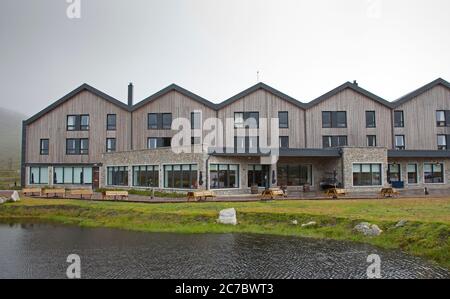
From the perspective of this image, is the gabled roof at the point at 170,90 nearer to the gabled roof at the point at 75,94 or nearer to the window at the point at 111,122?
the gabled roof at the point at 75,94

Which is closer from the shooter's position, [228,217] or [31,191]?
[228,217]

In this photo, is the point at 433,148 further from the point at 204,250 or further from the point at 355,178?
the point at 204,250

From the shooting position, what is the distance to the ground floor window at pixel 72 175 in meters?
38.2

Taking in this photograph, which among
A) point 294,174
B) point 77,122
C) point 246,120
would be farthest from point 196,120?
point 77,122

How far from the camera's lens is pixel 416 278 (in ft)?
32.4

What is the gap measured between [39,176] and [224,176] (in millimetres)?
19573

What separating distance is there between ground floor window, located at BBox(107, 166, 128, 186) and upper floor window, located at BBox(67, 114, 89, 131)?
5.82 meters

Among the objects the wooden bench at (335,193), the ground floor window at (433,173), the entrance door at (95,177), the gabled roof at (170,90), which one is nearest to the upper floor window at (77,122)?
the entrance door at (95,177)

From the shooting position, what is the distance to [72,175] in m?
38.4

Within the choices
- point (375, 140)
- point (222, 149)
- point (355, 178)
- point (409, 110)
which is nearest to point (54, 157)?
point (222, 149)

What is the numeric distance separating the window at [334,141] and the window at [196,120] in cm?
1130

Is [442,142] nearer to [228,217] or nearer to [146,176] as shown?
[146,176]

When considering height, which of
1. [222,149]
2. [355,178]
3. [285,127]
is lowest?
[355,178]
